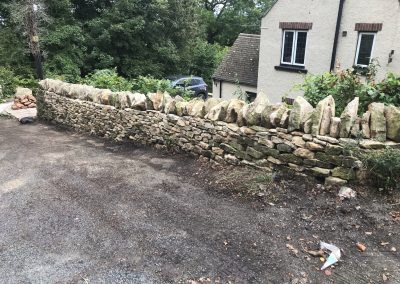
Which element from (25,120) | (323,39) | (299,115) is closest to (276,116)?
(299,115)

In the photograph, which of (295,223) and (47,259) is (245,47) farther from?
(47,259)

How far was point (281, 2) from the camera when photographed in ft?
41.6

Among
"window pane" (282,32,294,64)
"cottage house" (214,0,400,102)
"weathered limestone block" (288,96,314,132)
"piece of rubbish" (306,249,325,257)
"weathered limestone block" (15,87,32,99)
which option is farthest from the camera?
"weathered limestone block" (15,87,32,99)

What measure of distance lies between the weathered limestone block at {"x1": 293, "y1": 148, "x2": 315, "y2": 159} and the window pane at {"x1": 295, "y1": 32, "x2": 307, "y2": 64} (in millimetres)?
8355

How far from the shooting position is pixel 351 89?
17.9 feet

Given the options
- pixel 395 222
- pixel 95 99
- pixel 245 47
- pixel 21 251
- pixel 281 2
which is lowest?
pixel 21 251

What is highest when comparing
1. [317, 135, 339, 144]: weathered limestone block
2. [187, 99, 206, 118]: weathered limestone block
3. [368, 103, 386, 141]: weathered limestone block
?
[368, 103, 386, 141]: weathered limestone block

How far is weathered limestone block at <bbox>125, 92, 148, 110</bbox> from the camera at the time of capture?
7749 mm

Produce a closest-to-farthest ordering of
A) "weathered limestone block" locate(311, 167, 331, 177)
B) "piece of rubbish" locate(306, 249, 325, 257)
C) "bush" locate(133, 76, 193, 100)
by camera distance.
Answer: "piece of rubbish" locate(306, 249, 325, 257) → "weathered limestone block" locate(311, 167, 331, 177) → "bush" locate(133, 76, 193, 100)

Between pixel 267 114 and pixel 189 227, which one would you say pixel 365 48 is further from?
pixel 189 227

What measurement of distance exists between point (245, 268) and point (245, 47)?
554 inches

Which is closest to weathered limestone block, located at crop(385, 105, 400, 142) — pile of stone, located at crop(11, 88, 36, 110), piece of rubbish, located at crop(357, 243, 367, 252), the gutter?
piece of rubbish, located at crop(357, 243, 367, 252)

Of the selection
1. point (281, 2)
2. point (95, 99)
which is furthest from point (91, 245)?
point (281, 2)

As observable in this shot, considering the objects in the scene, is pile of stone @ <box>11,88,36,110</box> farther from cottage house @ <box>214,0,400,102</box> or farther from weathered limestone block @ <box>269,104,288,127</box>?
weathered limestone block @ <box>269,104,288,127</box>
